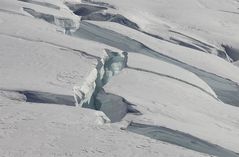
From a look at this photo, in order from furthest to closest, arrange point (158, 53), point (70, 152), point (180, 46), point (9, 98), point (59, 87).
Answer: point (180, 46), point (158, 53), point (59, 87), point (9, 98), point (70, 152)

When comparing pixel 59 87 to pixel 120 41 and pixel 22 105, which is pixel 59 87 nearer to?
pixel 22 105

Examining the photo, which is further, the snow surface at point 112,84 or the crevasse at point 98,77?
the crevasse at point 98,77

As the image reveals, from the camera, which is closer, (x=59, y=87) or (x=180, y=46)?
(x=59, y=87)

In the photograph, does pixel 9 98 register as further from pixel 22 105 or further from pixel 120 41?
pixel 120 41

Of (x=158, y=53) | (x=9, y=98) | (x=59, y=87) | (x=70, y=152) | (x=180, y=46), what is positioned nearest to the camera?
(x=70, y=152)

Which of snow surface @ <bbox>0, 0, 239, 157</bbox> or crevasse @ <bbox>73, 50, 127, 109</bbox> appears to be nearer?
snow surface @ <bbox>0, 0, 239, 157</bbox>

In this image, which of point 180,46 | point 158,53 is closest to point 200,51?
point 180,46
